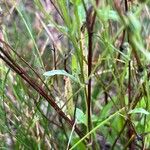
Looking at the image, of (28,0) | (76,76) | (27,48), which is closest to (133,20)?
(76,76)

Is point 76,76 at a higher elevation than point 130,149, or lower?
higher

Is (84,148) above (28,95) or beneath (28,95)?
beneath

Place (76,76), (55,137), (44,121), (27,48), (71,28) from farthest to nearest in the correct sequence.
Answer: (27,48)
(55,137)
(44,121)
(76,76)
(71,28)

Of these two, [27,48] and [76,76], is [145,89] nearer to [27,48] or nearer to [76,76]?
[76,76]

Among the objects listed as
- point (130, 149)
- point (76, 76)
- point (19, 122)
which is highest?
point (76, 76)

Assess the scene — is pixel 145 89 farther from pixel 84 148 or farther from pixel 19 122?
pixel 19 122

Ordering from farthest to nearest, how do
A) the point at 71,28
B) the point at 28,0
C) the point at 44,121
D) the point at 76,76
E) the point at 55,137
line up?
the point at 28,0, the point at 55,137, the point at 44,121, the point at 76,76, the point at 71,28

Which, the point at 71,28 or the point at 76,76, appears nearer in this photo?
the point at 71,28

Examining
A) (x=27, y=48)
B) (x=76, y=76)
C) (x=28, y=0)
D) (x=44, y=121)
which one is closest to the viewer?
(x=76, y=76)

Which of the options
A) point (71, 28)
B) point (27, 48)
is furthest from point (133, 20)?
point (27, 48)
